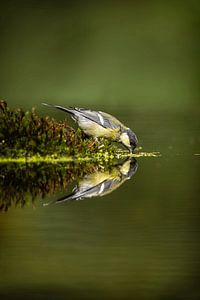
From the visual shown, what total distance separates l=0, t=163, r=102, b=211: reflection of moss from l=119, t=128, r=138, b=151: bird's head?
1.62 meters

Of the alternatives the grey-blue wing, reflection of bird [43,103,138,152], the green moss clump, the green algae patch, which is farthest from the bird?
the grey-blue wing

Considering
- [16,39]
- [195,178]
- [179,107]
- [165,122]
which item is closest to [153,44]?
[16,39]

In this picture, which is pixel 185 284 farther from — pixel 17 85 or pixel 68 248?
pixel 17 85

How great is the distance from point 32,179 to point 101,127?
10.7 feet

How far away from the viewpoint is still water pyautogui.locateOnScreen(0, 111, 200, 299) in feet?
24.1

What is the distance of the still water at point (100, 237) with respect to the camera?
7.36 meters

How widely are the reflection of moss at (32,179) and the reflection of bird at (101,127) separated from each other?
1.28m

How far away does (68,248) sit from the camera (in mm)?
8484

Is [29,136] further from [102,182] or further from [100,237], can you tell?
[100,237]

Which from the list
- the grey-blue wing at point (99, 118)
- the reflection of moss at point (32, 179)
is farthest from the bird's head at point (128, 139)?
the reflection of moss at point (32, 179)

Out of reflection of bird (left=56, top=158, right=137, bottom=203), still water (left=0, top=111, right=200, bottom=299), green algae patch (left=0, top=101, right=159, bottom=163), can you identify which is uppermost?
green algae patch (left=0, top=101, right=159, bottom=163)

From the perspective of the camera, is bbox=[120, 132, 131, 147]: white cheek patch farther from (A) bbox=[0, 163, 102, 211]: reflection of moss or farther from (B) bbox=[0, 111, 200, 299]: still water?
(B) bbox=[0, 111, 200, 299]: still water

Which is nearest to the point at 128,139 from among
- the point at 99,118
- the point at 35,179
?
the point at 99,118

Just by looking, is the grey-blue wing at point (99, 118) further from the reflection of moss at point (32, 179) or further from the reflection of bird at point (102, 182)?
the reflection of moss at point (32, 179)
